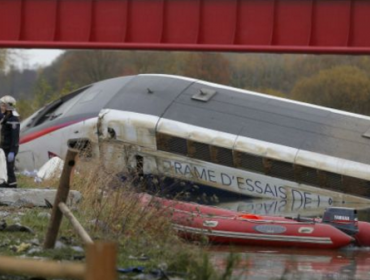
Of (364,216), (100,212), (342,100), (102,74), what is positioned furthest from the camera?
(102,74)

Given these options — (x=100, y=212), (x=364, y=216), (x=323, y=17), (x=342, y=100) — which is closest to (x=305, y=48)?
(x=323, y=17)

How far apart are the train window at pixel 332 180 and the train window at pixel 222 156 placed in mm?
2903

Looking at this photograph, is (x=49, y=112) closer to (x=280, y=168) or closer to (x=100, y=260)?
(x=280, y=168)

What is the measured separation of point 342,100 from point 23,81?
2829 inches

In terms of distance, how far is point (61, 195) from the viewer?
32.3 feet

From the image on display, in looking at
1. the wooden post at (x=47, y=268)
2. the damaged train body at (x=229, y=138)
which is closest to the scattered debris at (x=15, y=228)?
the wooden post at (x=47, y=268)

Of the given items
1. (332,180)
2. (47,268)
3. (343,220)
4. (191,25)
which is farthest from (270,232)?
(332,180)

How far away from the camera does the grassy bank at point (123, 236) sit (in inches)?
384

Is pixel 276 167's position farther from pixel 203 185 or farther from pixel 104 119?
pixel 104 119

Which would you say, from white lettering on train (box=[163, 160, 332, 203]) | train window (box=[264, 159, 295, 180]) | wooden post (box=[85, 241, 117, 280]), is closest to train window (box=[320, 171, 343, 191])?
white lettering on train (box=[163, 160, 332, 203])

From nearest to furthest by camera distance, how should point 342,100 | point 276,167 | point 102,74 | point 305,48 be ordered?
point 305,48
point 276,167
point 342,100
point 102,74

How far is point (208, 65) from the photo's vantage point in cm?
8581

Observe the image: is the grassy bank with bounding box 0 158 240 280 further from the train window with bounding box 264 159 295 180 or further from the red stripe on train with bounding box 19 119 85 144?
the red stripe on train with bounding box 19 119 85 144

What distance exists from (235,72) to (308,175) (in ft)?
198
